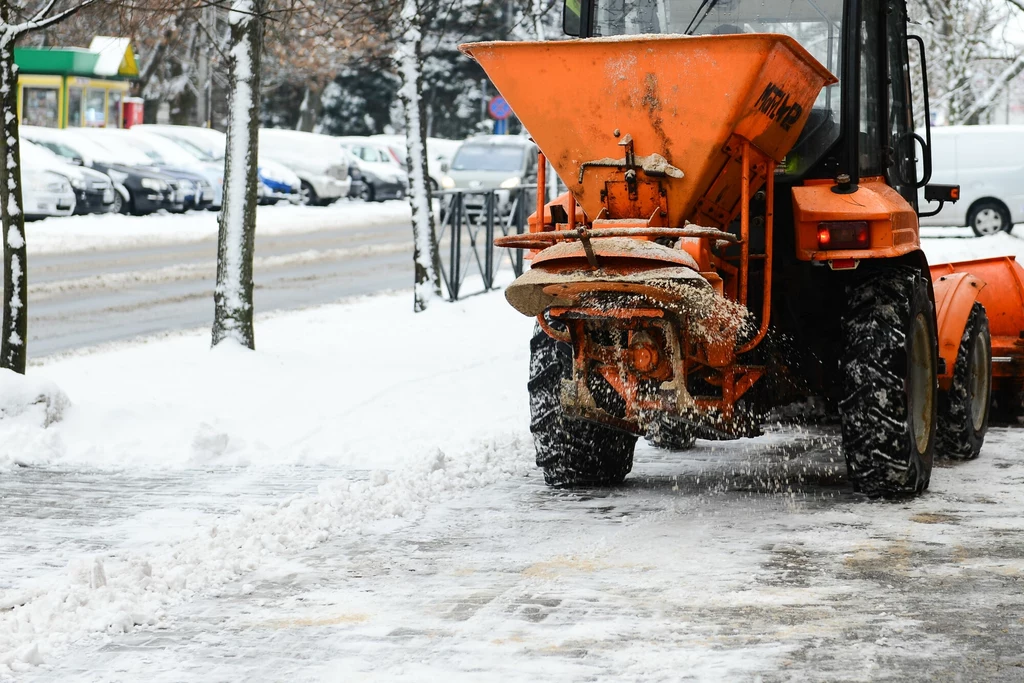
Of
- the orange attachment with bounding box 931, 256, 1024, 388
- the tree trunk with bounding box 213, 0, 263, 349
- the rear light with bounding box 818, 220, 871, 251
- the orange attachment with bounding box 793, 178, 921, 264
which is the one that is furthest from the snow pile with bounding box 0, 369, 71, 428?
the orange attachment with bounding box 931, 256, 1024, 388

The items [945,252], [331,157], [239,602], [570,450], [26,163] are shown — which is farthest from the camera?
[331,157]

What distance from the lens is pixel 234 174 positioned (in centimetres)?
1176

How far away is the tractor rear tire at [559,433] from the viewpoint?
716 centimetres

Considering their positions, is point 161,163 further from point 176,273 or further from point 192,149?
point 176,273

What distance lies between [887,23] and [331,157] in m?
31.4

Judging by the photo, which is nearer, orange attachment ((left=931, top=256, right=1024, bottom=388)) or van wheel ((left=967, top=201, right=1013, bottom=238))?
orange attachment ((left=931, top=256, right=1024, bottom=388))

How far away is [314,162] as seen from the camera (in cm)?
3769

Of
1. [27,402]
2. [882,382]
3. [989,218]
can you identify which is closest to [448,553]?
[882,382]

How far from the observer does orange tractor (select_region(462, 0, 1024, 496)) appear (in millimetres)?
6129

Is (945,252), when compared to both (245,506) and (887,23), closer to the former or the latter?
(887,23)

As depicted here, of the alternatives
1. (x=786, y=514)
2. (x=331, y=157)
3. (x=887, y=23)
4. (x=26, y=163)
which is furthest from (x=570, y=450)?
(x=331, y=157)

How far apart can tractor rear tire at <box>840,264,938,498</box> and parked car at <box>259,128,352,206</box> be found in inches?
1213

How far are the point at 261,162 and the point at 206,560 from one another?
31.3m

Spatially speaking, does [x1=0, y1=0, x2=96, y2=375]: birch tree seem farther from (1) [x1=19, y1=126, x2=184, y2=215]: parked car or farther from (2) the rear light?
(1) [x1=19, y1=126, x2=184, y2=215]: parked car
